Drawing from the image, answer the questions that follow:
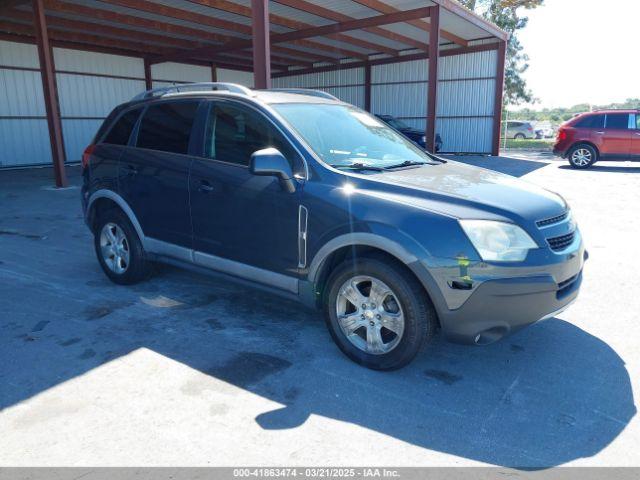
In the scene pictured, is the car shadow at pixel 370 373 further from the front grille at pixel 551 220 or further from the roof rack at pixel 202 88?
the roof rack at pixel 202 88

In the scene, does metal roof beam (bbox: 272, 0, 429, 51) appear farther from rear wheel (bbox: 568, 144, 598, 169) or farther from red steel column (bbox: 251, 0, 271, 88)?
rear wheel (bbox: 568, 144, 598, 169)

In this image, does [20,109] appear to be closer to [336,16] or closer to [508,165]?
[336,16]

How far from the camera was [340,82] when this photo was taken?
24.4 metres

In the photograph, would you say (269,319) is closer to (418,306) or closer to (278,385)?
(278,385)

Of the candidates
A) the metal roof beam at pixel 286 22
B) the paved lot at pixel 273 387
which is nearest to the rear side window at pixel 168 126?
the paved lot at pixel 273 387

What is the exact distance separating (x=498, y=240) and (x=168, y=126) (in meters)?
3.06

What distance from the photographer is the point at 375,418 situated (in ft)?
9.12

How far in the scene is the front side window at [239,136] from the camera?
3.67m

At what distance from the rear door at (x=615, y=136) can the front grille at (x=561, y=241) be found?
13626 mm

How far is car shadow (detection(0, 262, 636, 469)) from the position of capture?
2.66 metres

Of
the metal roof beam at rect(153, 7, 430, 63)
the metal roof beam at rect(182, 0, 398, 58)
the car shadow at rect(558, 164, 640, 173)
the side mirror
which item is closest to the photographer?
the side mirror

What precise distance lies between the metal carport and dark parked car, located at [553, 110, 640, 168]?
4.70m

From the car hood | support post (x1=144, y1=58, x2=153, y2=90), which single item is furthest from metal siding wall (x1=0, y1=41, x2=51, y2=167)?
the car hood

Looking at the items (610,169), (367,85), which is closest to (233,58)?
(367,85)
